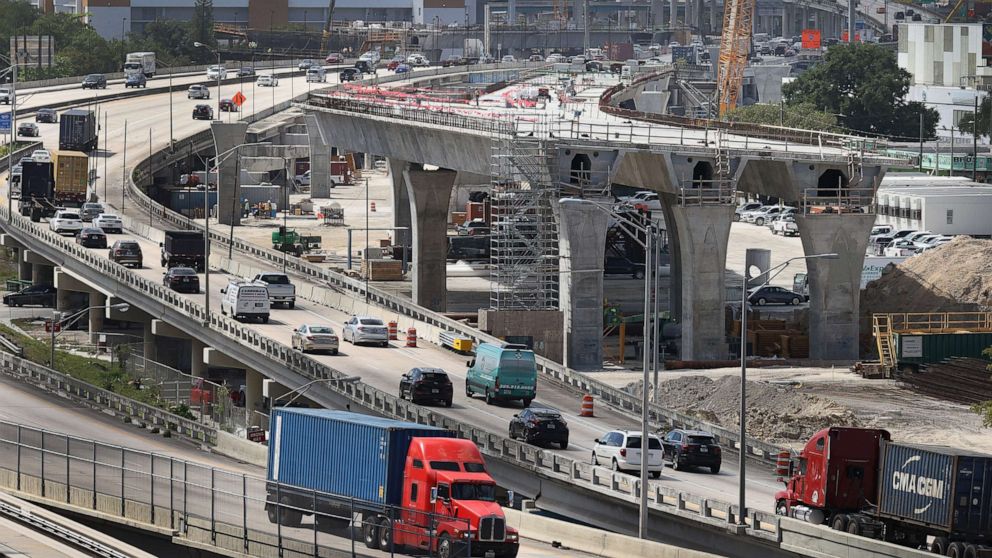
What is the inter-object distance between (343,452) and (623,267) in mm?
78688

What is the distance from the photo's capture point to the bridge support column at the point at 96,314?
370 ft

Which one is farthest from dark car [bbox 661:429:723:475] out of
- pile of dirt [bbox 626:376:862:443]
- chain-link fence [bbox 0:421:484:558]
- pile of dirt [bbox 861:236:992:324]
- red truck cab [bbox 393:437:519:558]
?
pile of dirt [bbox 861:236:992:324]

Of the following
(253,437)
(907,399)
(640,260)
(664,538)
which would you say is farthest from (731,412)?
(640,260)

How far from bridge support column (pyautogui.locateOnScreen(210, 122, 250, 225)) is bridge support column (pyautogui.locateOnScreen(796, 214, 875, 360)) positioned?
63039mm

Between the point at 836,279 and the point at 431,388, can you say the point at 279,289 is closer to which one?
the point at 836,279

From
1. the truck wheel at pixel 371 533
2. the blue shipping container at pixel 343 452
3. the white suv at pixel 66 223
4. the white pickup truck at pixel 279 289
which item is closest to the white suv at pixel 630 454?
the blue shipping container at pixel 343 452

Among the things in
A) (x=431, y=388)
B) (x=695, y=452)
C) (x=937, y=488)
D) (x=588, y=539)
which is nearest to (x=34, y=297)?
(x=431, y=388)

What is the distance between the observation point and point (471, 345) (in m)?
85.6

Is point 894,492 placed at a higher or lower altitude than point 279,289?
lower

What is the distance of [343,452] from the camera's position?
169 feet

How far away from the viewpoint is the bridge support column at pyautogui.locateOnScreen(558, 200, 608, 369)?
302 feet

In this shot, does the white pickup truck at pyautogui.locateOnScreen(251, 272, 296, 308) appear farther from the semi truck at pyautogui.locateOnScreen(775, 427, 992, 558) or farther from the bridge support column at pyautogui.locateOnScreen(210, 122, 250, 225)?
the bridge support column at pyautogui.locateOnScreen(210, 122, 250, 225)

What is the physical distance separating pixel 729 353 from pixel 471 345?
16878mm

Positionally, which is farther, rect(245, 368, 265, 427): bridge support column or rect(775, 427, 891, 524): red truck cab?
rect(245, 368, 265, 427): bridge support column
